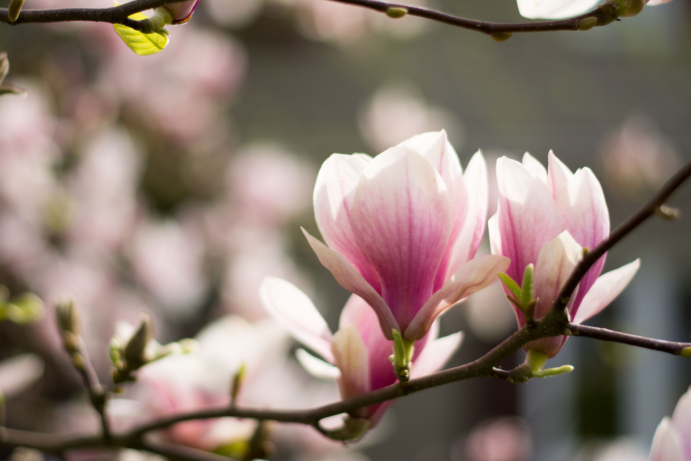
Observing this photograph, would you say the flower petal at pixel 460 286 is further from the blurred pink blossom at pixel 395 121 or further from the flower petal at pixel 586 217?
the blurred pink blossom at pixel 395 121

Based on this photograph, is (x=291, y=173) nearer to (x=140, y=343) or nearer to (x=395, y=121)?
(x=395, y=121)

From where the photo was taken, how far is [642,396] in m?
2.77

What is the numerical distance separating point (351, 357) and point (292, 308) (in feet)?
0.17

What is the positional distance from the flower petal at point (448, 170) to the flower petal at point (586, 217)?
0.06 metres

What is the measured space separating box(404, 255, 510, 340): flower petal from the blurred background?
8.7 inches

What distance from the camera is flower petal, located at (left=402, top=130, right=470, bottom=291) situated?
0.35 meters

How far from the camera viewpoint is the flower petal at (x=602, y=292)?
0.36 m

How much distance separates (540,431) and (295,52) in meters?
2.31

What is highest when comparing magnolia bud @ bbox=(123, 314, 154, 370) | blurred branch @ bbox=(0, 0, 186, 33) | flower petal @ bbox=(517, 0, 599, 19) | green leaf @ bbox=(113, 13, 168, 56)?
blurred branch @ bbox=(0, 0, 186, 33)

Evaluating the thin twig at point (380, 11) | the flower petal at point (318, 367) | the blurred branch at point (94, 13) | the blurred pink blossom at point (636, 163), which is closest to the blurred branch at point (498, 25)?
the thin twig at point (380, 11)

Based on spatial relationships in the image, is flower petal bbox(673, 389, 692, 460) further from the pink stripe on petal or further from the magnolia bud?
the magnolia bud

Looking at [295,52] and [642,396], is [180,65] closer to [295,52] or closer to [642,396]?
[295,52]

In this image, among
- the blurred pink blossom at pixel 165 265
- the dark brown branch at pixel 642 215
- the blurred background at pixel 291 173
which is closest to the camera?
the dark brown branch at pixel 642 215

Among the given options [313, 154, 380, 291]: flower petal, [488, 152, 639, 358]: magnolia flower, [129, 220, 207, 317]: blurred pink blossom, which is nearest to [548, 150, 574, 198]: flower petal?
[488, 152, 639, 358]: magnolia flower
